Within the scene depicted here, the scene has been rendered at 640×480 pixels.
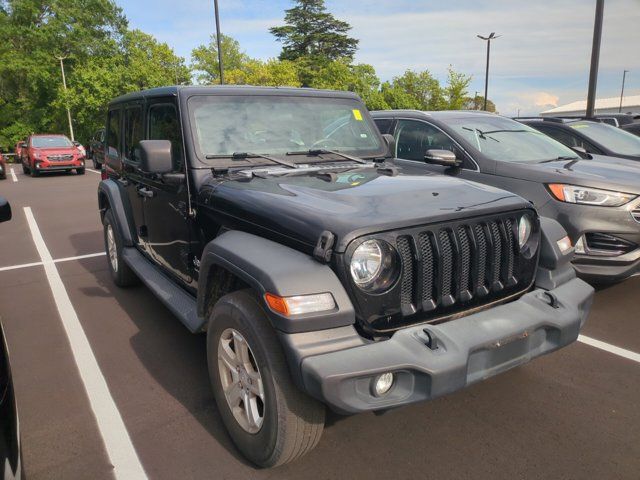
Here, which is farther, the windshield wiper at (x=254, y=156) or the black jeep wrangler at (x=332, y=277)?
the windshield wiper at (x=254, y=156)

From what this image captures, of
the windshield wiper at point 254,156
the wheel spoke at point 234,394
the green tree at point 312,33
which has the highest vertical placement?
the green tree at point 312,33

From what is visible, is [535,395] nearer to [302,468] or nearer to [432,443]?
[432,443]

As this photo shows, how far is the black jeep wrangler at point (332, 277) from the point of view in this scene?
2.13 metres

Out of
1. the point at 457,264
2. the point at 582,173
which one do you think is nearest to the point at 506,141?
the point at 582,173

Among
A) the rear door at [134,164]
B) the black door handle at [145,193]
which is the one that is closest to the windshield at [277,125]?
the black door handle at [145,193]

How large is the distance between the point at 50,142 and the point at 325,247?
2138 centimetres

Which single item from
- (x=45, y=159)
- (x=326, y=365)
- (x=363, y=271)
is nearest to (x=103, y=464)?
(x=326, y=365)

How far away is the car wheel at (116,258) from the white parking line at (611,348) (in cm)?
413

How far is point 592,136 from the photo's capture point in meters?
7.47

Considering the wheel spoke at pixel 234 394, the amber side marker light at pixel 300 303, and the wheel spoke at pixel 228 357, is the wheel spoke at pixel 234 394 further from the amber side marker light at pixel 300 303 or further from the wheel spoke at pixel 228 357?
the amber side marker light at pixel 300 303

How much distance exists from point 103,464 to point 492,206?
2.40 meters

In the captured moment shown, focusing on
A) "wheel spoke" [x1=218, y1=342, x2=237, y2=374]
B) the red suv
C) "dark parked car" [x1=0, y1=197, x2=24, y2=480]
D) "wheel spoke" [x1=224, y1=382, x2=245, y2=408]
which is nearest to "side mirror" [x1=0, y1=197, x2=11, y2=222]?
"dark parked car" [x1=0, y1=197, x2=24, y2=480]

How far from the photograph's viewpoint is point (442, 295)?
245 cm

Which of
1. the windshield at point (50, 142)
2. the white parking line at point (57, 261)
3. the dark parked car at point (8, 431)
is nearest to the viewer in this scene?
the dark parked car at point (8, 431)
